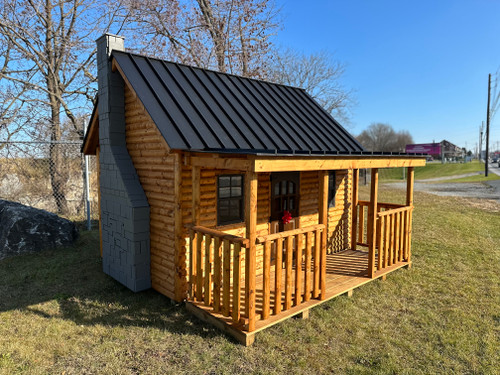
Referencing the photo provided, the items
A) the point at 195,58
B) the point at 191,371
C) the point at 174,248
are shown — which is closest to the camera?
the point at 191,371

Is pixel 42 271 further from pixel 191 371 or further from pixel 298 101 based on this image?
pixel 298 101

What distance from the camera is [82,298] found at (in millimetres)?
6066

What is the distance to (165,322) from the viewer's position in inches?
204

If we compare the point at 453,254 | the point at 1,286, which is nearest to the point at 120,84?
the point at 1,286

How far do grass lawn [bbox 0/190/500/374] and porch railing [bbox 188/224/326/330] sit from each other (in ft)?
1.13

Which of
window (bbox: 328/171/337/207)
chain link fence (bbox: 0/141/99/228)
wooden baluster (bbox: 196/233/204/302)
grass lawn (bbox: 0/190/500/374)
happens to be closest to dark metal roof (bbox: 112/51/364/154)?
window (bbox: 328/171/337/207)

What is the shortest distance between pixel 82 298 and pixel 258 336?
346 cm

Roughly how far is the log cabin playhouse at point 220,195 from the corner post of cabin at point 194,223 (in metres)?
0.02

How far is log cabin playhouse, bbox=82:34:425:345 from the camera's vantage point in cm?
486

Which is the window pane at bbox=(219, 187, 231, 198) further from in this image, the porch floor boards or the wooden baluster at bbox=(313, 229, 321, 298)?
the wooden baluster at bbox=(313, 229, 321, 298)

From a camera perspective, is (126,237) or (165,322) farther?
(126,237)

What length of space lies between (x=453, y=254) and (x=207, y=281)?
24.5 feet

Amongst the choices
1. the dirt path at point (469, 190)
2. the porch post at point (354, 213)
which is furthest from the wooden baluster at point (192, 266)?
the dirt path at point (469, 190)

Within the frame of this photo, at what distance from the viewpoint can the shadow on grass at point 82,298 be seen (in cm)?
521
